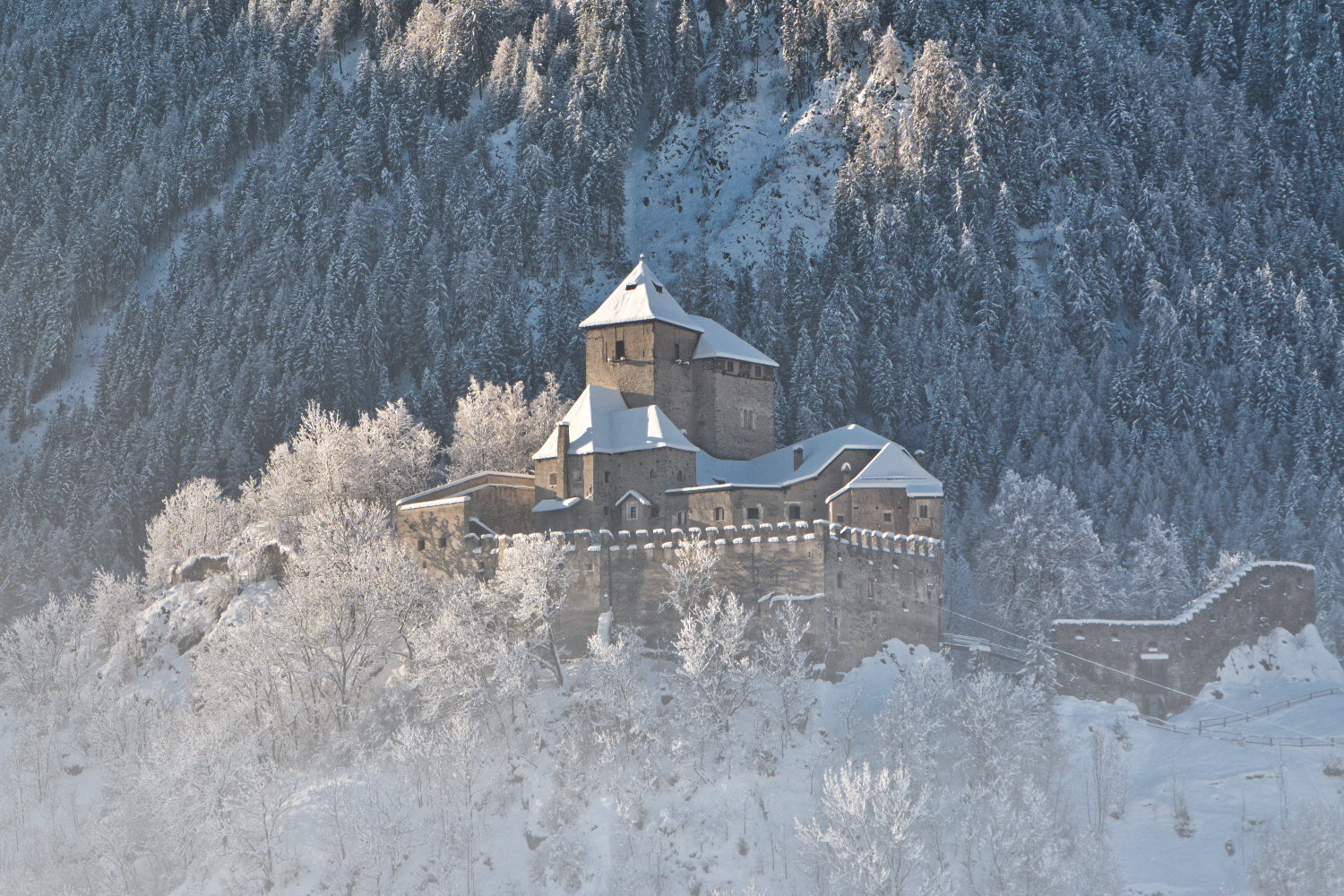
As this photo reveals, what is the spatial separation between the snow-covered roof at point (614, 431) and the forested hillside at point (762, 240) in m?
25.7

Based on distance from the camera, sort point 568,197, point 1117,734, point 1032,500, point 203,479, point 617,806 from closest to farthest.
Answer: point 617,806 < point 1117,734 < point 1032,500 < point 203,479 < point 568,197

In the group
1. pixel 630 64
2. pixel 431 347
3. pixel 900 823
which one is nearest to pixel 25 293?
pixel 431 347

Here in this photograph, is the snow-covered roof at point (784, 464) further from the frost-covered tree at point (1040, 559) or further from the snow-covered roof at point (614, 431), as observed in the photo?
the frost-covered tree at point (1040, 559)

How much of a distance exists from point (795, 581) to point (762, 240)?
78001 mm

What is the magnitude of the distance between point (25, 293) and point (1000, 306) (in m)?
115

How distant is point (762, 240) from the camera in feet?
427

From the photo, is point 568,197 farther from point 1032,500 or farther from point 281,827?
point 281,827

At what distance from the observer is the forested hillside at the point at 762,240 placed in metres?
105

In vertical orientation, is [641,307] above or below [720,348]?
above

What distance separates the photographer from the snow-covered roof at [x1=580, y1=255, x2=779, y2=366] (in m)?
73.2

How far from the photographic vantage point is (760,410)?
75625 mm

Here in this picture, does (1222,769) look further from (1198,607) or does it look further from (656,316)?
(656,316)

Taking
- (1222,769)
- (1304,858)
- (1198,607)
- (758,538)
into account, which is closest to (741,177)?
(758,538)

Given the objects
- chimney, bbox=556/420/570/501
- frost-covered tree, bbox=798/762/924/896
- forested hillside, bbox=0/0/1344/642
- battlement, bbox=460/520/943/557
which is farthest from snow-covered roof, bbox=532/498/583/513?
forested hillside, bbox=0/0/1344/642
